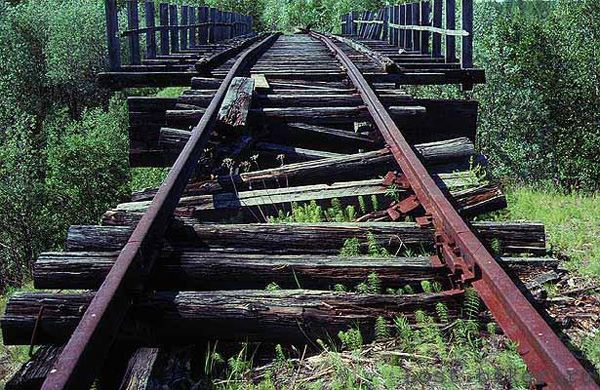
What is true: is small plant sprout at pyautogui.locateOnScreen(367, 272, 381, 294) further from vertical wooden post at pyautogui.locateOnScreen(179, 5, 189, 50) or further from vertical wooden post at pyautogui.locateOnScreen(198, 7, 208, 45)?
vertical wooden post at pyautogui.locateOnScreen(198, 7, 208, 45)

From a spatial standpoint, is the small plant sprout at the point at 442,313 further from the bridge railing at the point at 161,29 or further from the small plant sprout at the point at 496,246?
the bridge railing at the point at 161,29

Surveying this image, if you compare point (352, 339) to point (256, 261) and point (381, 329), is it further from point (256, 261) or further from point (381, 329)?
point (256, 261)

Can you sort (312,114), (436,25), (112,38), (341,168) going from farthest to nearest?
(436,25), (112,38), (312,114), (341,168)

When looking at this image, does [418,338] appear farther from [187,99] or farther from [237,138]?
[187,99]

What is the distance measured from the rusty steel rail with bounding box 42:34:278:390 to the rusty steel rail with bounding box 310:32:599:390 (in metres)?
1.25

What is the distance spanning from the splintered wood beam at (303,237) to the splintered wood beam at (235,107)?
1.85 meters

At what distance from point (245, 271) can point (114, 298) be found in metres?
0.66

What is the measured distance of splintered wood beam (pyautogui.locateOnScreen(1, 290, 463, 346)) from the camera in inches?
94.1

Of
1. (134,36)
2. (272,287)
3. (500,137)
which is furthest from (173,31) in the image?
(500,137)

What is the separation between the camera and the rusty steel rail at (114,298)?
71.9 inches

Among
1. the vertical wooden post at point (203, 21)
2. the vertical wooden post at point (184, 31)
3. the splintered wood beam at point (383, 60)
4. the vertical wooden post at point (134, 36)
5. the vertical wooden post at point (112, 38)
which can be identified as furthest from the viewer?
the vertical wooden post at point (203, 21)

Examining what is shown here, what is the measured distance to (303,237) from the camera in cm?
305

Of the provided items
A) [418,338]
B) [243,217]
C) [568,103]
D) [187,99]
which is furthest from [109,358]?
[568,103]

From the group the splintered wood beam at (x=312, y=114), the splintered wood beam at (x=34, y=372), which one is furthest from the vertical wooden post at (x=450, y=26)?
the splintered wood beam at (x=34, y=372)
